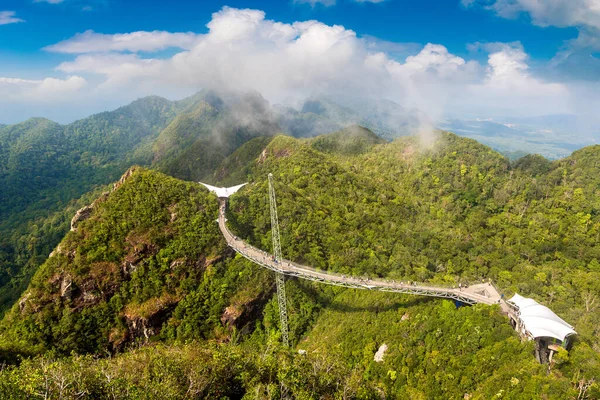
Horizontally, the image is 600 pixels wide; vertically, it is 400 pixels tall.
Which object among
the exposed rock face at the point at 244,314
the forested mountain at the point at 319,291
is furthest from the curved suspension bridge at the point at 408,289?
the exposed rock face at the point at 244,314

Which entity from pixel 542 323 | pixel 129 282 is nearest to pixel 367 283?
pixel 542 323

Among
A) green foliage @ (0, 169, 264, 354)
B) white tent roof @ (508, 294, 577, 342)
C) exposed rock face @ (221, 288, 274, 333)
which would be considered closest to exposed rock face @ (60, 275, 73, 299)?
green foliage @ (0, 169, 264, 354)

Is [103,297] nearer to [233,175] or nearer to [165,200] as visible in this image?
[165,200]

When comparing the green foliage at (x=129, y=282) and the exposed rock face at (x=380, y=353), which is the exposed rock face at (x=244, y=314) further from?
the exposed rock face at (x=380, y=353)

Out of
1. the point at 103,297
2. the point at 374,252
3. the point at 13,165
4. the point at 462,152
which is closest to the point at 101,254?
the point at 103,297

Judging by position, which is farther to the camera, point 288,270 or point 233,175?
point 233,175

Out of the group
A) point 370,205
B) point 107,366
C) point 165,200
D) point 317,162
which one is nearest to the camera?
point 107,366

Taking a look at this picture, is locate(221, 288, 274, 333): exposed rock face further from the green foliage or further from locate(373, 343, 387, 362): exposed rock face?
locate(373, 343, 387, 362): exposed rock face
